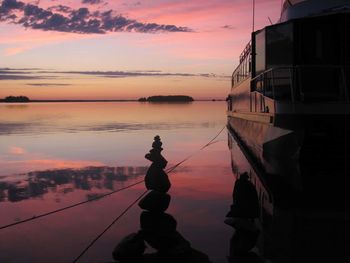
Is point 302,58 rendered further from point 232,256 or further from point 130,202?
point 232,256

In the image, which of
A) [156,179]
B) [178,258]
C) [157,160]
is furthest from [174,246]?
[157,160]

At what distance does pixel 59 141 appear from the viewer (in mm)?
28281

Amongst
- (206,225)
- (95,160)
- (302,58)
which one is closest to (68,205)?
(206,225)

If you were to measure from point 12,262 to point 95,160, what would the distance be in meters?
12.7

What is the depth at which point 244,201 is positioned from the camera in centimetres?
764

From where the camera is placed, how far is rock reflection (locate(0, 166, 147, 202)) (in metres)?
12.5

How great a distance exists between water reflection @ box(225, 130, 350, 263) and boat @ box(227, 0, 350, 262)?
17 millimetres

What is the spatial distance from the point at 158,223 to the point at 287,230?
2088mm

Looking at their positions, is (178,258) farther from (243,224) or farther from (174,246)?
(243,224)

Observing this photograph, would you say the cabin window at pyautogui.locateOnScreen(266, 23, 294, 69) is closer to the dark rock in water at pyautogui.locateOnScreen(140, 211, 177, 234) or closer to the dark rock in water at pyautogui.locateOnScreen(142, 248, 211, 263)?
the dark rock in water at pyautogui.locateOnScreen(140, 211, 177, 234)

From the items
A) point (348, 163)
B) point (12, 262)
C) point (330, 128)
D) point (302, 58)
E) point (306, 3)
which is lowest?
point (12, 262)

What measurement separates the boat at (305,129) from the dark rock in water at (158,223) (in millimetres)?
1492

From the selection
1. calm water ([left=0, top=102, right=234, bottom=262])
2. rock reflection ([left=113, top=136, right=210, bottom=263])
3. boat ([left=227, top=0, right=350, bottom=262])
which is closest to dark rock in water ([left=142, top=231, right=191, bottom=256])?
rock reflection ([left=113, top=136, right=210, bottom=263])

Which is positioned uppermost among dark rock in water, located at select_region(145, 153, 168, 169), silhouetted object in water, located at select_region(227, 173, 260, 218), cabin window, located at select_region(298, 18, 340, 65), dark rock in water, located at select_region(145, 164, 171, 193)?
cabin window, located at select_region(298, 18, 340, 65)
